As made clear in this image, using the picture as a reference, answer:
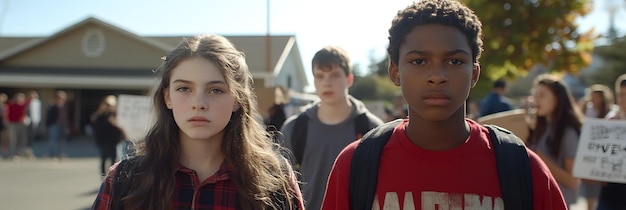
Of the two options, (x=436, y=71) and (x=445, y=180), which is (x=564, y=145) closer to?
(x=445, y=180)

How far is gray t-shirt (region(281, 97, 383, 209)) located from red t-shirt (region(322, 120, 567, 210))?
5.63ft

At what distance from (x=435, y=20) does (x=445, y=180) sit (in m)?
0.54

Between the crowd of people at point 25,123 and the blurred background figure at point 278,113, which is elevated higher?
the blurred background figure at point 278,113

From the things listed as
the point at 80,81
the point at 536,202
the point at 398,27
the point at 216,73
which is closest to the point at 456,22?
the point at 398,27

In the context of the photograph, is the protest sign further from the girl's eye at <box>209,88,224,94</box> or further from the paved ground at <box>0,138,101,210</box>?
the girl's eye at <box>209,88,224,94</box>

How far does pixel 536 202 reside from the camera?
6.05ft

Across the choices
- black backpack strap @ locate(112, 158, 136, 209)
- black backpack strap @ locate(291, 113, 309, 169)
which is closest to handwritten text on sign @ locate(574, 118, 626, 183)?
black backpack strap @ locate(291, 113, 309, 169)

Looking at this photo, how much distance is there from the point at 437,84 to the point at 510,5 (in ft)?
57.5

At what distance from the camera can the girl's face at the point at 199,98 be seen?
7.63ft

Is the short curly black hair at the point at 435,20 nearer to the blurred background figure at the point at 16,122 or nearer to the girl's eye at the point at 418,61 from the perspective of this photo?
the girl's eye at the point at 418,61

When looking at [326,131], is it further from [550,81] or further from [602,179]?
[602,179]

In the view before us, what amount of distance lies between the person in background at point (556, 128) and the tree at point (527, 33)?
13.4 m

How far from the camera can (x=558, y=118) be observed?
4309 mm

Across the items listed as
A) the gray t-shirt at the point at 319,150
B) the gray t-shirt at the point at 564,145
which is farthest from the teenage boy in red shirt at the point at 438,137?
the gray t-shirt at the point at 564,145
